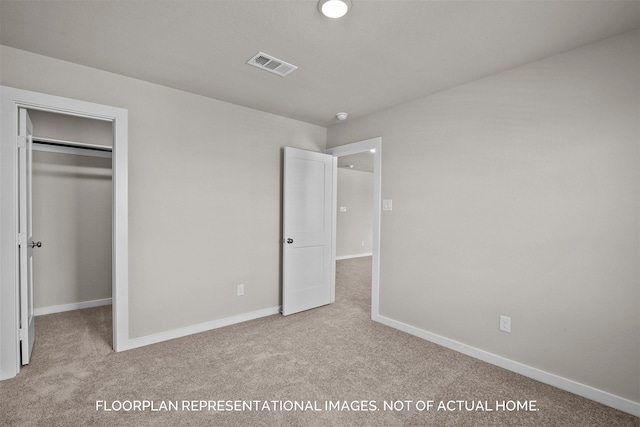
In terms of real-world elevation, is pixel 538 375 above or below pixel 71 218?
below

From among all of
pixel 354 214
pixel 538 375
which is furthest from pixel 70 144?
pixel 354 214

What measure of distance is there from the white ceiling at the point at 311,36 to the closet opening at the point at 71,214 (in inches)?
63.5

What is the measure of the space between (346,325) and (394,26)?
2.91 m

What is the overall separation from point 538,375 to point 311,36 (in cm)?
304

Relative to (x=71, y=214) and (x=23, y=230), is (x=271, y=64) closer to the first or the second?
(x=23, y=230)

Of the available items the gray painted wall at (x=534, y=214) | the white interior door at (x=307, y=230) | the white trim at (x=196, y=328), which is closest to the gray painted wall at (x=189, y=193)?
the white trim at (x=196, y=328)

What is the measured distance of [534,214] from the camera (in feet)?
7.91

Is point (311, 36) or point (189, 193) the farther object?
point (189, 193)

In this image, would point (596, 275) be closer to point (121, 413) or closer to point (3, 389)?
point (121, 413)

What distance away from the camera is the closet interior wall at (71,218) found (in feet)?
12.0

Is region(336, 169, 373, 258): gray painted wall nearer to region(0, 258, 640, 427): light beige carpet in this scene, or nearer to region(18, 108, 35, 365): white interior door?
region(0, 258, 640, 427): light beige carpet

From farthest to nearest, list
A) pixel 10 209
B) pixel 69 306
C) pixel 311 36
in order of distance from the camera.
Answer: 1. pixel 69 306
2. pixel 10 209
3. pixel 311 36

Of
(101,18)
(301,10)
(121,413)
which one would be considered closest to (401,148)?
(301,10)

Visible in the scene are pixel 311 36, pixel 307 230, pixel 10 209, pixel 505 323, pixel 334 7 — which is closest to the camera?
pixel 334 7
